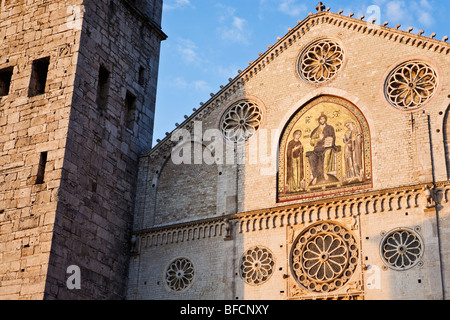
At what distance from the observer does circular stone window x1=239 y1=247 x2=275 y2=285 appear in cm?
1908

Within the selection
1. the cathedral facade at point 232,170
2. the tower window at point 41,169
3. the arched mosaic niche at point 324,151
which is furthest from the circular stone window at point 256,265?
the tower window at point 41,169

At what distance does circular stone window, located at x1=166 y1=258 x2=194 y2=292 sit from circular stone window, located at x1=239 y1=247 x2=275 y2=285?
1.59 metres

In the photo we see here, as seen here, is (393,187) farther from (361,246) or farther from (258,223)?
(258,223)

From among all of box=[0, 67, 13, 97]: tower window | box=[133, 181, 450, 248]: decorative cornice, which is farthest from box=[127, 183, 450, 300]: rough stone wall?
box=[0, 67, 13, 97]: tower window

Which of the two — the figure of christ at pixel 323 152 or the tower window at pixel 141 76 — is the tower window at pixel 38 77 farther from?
the figure of christ at pixel 323 152

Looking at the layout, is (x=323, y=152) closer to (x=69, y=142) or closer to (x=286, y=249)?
(x=286, y=249)

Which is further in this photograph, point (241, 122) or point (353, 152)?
point (241, 122)

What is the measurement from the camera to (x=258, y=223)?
1969 centimetres

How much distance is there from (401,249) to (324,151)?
3.64 m

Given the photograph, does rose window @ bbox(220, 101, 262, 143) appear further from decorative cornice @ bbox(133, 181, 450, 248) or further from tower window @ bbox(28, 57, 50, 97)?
tower window @ bbox(28, 57, 50, 97)

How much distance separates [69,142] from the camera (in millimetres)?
19828

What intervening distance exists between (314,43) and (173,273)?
7844 millimetres

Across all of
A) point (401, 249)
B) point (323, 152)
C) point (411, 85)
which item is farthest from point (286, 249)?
point (411, 85)

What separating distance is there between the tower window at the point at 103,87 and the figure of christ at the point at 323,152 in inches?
253
